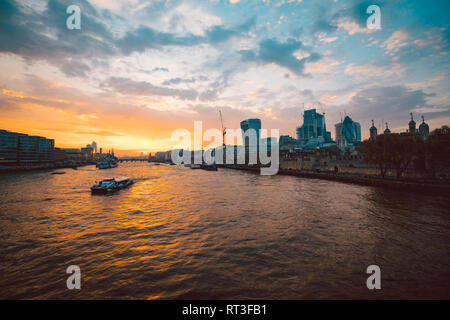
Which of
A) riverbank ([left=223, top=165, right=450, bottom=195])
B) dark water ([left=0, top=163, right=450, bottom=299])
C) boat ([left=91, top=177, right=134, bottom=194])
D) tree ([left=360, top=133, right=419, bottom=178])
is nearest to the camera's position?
dark water ([left=0, top=163, right=450, bottom=299])

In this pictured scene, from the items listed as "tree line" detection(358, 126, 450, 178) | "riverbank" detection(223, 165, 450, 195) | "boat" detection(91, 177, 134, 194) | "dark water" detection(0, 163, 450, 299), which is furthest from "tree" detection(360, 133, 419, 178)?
"boat" detection(91, 177, 134, 194)

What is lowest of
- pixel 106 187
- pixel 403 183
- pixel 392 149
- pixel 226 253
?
pixel 226 253

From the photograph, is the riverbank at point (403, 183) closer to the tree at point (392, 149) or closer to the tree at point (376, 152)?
the tree at point (376, 152)

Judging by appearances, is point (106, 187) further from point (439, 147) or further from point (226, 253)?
point (439, 147)

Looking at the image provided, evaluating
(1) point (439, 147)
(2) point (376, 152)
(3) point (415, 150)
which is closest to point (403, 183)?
(2) point (376, 152)

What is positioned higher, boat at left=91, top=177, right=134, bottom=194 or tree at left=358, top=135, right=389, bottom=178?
tree at left=358, top=135, right=389, bottom=178

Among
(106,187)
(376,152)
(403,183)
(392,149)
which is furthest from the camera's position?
(376,152)

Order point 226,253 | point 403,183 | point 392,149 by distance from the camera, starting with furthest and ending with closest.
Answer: point 392,149 → point 403,183 → point 226,253

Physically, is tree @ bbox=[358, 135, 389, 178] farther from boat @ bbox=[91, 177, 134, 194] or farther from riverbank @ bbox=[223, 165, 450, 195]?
boat @ bbox=[91, 177, 134, 194]

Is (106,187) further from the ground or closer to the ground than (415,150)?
closer to the ground

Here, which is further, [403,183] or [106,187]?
[403,183]
